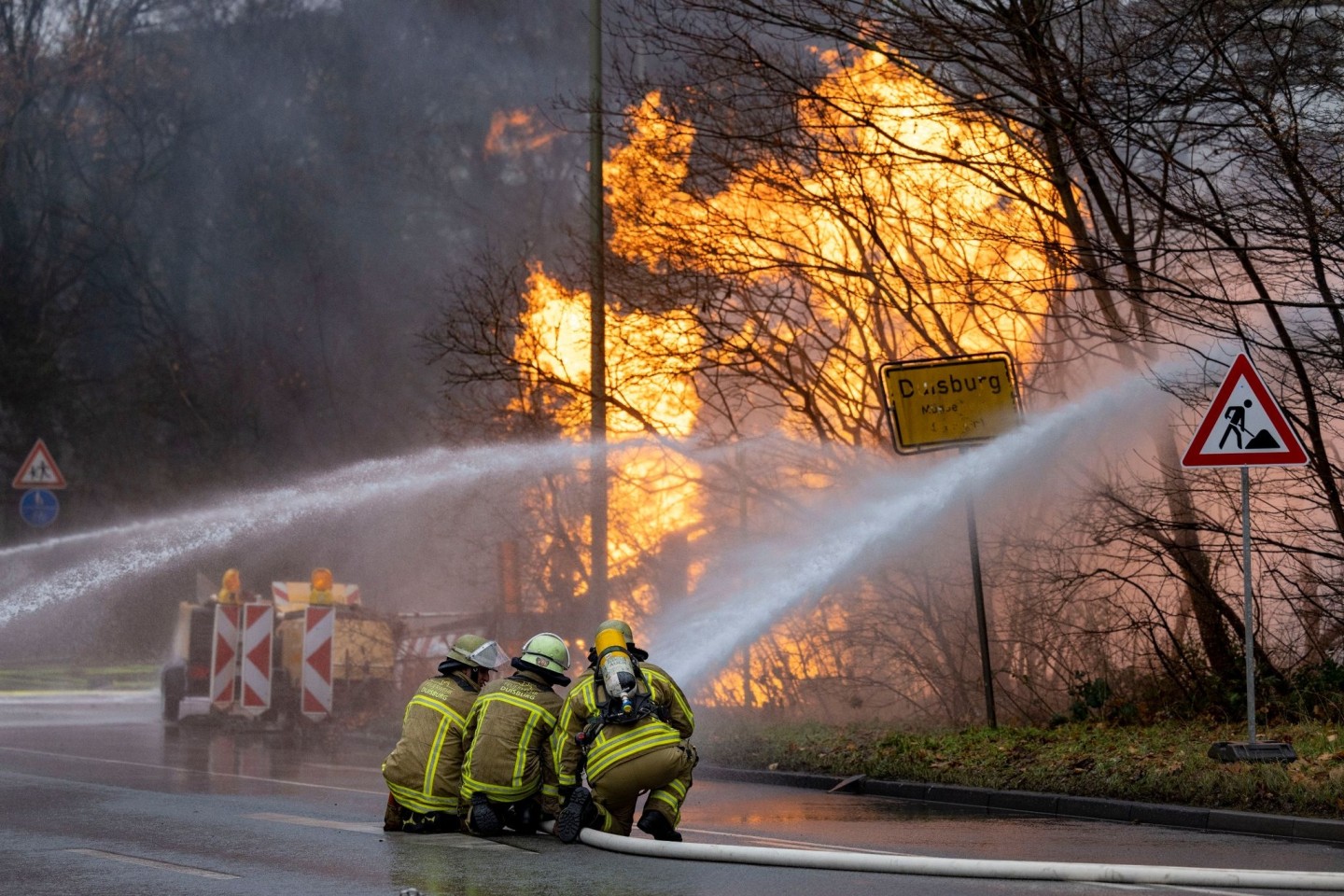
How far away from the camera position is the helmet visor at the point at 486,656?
955 cm

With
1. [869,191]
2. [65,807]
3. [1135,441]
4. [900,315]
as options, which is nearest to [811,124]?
[869,191]

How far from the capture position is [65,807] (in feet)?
34.3

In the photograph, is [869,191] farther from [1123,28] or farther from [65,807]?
[65,807]

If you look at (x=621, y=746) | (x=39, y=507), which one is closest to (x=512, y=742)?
(x=621, y=746)

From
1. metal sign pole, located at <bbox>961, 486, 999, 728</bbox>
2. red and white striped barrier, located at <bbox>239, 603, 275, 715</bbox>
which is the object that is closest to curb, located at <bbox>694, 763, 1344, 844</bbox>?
metal sign pole, located at <bbox>961, 486, 999, 728</bbox>

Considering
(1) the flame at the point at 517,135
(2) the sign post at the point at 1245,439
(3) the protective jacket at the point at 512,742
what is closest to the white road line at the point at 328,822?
(3) the protective jacket at the point at 512,742

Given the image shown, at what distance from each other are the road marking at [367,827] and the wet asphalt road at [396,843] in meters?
0.01

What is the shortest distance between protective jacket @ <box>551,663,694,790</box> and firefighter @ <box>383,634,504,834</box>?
0.63 meters

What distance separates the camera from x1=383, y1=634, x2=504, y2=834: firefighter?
30.3ft

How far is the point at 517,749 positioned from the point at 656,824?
89 cm

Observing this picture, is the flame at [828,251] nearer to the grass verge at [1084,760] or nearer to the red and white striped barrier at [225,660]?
the grass verge at [1084,760]

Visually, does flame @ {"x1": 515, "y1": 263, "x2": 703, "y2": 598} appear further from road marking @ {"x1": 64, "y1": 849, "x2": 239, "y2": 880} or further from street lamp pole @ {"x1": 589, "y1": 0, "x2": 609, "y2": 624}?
road marking @ {"x1": 64, "y1": 849, "x2": 239, "y2": 880}

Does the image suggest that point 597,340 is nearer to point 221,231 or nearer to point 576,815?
point 576,815

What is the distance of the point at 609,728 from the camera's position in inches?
337
